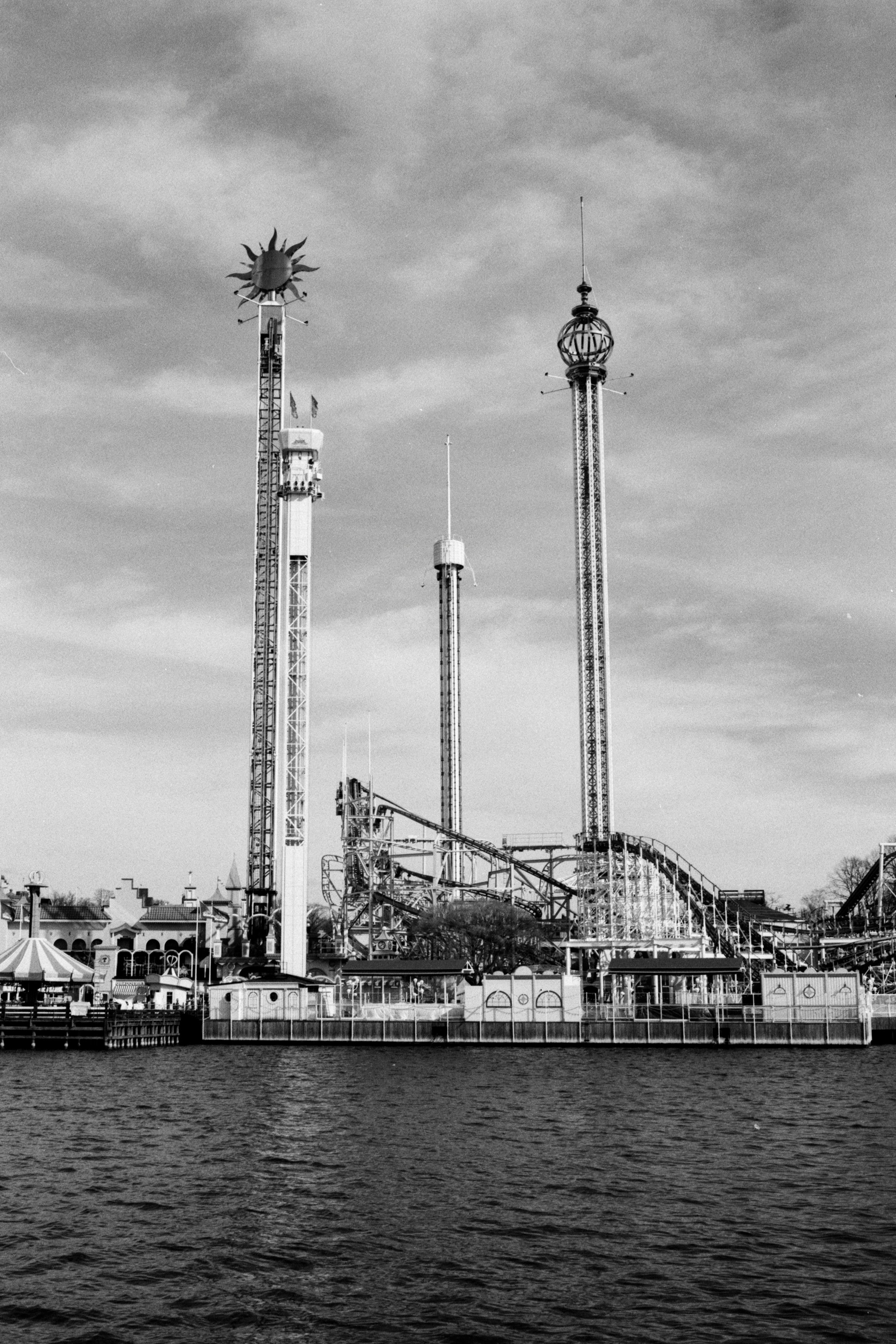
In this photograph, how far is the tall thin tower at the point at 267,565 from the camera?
5792 inches

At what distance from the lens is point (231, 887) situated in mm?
181500

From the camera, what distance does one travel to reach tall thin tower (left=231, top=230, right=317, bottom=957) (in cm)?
14712

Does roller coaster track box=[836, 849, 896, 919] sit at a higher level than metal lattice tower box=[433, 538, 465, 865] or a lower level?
lower

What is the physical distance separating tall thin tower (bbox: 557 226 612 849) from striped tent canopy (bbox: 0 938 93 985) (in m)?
49.3

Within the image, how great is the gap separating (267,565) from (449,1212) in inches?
4874

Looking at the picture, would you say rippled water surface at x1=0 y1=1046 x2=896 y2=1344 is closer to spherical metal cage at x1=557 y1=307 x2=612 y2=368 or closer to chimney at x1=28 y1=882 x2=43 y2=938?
chimney at x1=28 y1=882 x2=43 y2=938

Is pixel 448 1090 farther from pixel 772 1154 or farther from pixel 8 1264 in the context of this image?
pixel 8 1264

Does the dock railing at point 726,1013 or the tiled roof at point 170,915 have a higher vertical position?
the tiled roof at point 170,915

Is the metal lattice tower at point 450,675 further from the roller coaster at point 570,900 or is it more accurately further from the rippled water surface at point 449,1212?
the rippled water surface at point 449,1212

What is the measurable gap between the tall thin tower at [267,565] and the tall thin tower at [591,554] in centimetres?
3204

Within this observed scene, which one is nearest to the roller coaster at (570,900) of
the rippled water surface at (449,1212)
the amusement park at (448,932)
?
the amusement park at (448,932)

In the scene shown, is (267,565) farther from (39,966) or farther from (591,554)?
(39,966)

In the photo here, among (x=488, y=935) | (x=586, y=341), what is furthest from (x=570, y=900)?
(x=586, y=341)

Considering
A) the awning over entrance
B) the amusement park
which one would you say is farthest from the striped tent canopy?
the awning over entrance
